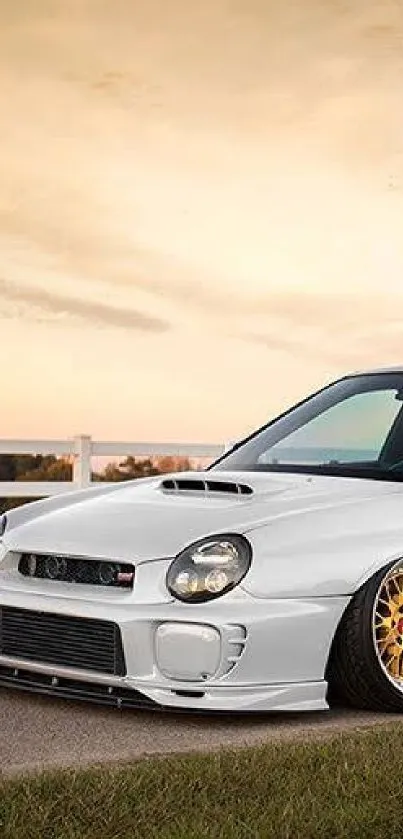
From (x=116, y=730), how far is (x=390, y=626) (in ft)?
4.12

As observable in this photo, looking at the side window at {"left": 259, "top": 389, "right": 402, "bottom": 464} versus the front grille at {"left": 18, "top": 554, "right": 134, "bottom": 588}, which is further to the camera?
A: the side window at {"left": 259, "top": 389, "right": 402, "bottom": 464}

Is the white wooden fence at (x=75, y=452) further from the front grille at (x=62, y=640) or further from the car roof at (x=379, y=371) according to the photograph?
the front grille at (x=62, y=640)

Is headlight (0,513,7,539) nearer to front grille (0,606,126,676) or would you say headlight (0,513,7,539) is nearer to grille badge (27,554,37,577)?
grille badge (27,554,37,577)

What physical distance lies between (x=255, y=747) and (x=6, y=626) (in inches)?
58.6

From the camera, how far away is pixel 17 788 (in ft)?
17.6

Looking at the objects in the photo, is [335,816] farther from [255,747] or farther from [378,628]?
[378,628]

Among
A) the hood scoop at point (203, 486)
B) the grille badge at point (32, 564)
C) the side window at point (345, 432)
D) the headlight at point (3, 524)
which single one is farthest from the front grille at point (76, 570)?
the side window at point (345, 432)

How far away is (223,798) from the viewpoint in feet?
17.6

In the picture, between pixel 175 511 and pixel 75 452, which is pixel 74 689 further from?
pixel 75 452

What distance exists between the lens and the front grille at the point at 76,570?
22.3 feet

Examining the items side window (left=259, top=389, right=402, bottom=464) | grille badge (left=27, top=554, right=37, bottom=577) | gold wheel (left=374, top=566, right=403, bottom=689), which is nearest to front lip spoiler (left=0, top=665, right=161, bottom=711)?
grille badge (left=27, top=554, right=37, bottom=577)

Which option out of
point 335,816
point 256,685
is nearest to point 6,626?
point 256,685

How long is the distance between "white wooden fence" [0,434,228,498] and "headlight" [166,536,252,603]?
12205mm

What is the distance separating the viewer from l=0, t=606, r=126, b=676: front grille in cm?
671
